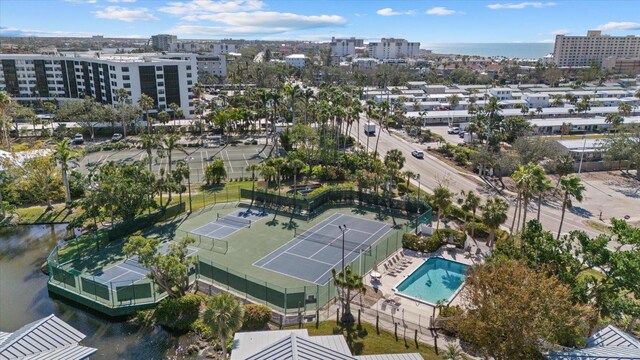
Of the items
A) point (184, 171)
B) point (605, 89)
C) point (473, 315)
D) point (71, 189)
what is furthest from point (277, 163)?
point (605, 89)

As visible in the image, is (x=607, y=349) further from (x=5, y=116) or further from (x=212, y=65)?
(x=212, y=65)

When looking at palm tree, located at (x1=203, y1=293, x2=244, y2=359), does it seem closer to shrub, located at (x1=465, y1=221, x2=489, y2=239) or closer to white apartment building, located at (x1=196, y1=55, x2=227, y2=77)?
shrub, located at (x1=465, y1=221, x2=489, y2=239)

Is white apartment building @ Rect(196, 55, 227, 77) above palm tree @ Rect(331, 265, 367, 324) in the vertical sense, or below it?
above

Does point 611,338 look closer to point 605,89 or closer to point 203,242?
point 203,242

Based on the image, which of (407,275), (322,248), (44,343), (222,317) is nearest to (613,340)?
(407,275)

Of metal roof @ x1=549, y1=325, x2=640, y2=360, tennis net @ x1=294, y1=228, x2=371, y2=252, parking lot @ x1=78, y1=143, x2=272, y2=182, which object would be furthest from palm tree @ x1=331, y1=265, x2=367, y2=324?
parking lot @ x1=78, y1=143, x2=272, y2=182
